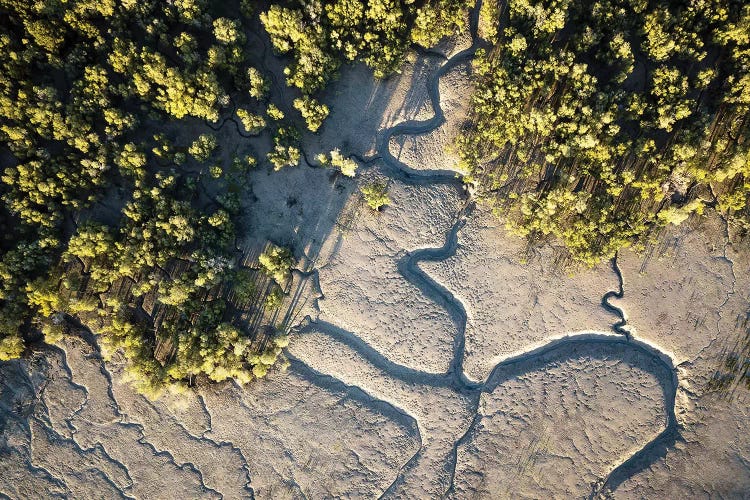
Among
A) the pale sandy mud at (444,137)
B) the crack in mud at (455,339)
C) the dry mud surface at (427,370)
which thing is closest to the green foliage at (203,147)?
the dry mud surface at (427,370)

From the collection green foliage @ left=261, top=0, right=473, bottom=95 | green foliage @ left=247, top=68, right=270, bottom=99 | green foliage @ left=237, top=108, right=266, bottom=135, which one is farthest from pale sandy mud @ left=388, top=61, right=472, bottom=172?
green foliage @ left=247, top=68, right=270, bottom=99

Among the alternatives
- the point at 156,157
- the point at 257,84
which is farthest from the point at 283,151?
the point at 156,157

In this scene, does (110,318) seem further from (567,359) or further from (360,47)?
(567,359)

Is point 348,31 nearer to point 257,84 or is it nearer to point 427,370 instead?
point 257,84

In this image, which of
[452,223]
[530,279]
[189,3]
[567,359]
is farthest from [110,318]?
[567,359]

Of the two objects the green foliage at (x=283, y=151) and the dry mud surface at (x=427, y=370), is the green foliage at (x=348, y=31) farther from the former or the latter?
the green foliage at (x=283, y=151)

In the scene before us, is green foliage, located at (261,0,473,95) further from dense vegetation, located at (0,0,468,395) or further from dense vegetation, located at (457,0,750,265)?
dense vegetation, located at (457,0,750,265)
